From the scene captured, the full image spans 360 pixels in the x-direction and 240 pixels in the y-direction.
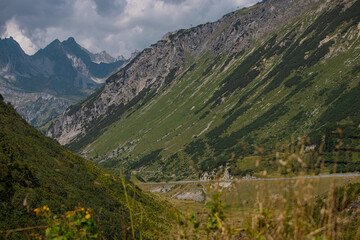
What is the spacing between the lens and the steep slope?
2005cm

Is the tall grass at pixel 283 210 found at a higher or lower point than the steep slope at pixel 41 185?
lower

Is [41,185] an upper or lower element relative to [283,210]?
upper

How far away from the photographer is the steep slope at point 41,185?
20.0m

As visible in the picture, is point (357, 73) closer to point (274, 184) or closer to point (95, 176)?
point (95, 176)

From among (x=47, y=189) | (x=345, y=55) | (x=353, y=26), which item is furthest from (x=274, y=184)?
(x=353, y=26)

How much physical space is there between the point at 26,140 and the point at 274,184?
4905 cm

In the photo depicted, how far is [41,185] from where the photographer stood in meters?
29.0

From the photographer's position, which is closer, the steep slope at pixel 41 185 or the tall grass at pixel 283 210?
the tall grass at pixel 283 210

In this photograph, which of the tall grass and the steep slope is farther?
the steep slope

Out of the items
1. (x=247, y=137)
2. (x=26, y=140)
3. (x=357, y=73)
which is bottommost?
(x=26, y=140)

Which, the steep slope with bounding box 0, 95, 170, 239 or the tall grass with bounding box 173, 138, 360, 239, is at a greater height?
the steep slope with bounding box 0, 95, 170, 239

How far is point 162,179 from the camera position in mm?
193500

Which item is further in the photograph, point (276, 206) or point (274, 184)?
point (276, 206)

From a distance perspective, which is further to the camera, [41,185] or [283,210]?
[41,185]
